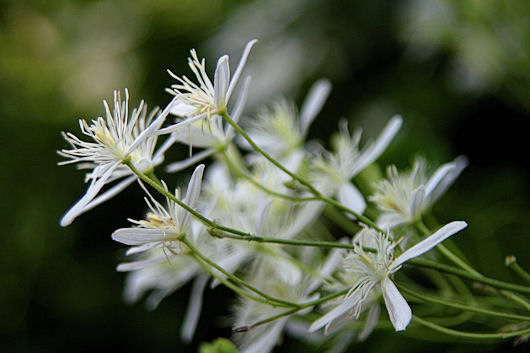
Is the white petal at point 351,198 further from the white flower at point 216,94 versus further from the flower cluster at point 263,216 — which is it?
the white flower at point 216,94

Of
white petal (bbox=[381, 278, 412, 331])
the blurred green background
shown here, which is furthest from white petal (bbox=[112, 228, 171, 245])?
the blurred green background

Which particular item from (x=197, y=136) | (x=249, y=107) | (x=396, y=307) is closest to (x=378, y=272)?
(x=396, y=307)

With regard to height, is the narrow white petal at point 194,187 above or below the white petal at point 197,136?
below

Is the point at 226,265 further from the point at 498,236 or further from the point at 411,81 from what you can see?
the point at 411,81

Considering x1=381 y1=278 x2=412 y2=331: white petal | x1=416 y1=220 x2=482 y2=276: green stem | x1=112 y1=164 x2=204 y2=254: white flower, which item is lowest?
x1=416 y1=220 x2=482 y2=276: green stem

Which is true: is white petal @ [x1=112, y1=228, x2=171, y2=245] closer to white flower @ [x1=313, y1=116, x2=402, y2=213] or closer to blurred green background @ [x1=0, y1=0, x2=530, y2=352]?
white flower @ [x1=313, y1=116, x2=402, y2=213]

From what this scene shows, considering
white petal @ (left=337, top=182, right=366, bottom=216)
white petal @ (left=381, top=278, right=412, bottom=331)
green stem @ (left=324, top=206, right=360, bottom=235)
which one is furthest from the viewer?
green stem @ (left=324, top=206, right=360, bottom=235)

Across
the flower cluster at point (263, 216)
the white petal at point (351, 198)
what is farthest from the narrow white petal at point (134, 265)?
the white petal at point (351, 198)
